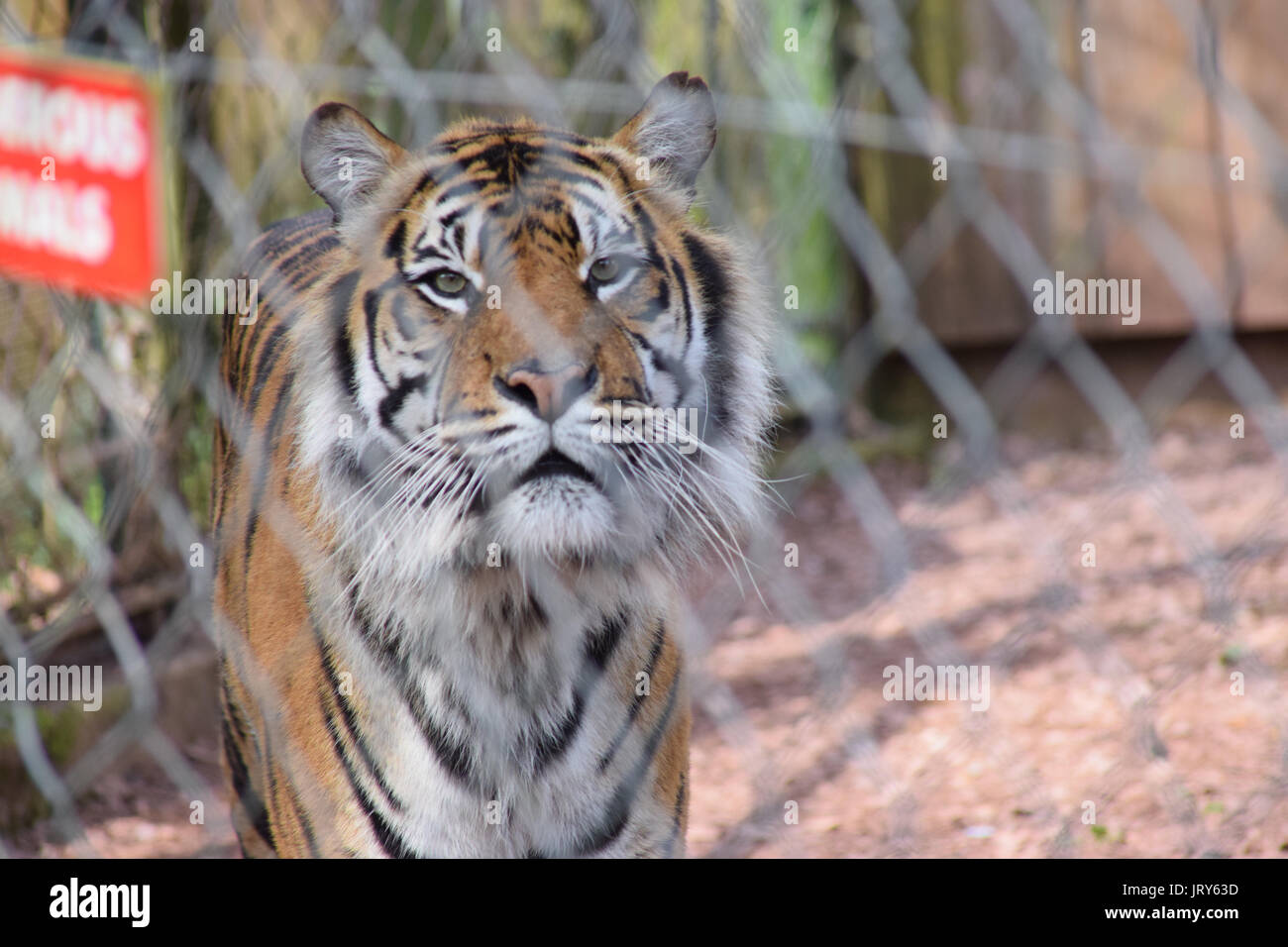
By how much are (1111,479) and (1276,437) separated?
3180 mm

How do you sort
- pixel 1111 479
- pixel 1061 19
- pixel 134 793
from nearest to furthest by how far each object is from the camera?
pixel 134 793 < pixel 1061 19 < pixel 1111 479

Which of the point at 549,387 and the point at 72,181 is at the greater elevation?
the point at 72,181

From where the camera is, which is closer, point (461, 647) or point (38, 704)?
point (461, 647)

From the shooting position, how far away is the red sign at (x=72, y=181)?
5.63ft

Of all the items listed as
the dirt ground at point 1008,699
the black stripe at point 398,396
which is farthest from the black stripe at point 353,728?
the dirt ground at point 1008,699

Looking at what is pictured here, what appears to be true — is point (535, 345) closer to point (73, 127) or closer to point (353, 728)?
point (353, 728)

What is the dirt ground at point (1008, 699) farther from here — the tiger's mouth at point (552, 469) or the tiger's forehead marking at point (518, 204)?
the tiger's forehead marking at point (518, 204)

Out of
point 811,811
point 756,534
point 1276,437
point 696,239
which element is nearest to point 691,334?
point 696,239

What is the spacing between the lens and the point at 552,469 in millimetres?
1332

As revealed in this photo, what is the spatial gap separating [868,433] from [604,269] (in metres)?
3.48

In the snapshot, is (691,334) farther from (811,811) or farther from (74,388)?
(74,388)

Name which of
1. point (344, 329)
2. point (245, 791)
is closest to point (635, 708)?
point (344, 329)

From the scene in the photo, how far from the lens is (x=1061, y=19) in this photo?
3562 mm
